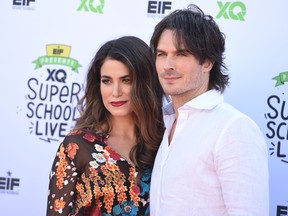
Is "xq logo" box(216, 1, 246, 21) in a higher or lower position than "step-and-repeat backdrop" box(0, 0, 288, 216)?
higher

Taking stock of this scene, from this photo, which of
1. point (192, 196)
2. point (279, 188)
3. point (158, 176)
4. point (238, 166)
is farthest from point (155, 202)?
point (279, 188)

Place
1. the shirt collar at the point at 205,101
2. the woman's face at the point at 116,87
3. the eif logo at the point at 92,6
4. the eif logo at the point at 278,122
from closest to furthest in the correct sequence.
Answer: the shirt collar at the point at 205,101 < the woman's face at the point at 116,87 < the eif logo at the point at 278,122 < the eif logo at the point at 92,6

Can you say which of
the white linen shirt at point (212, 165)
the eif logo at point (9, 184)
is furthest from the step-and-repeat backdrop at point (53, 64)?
the white linen shirt at point (212, 165)

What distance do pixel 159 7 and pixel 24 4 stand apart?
2.23 ft

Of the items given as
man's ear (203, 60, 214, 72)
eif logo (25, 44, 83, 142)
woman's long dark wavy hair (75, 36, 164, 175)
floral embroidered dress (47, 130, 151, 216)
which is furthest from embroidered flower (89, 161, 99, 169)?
eif logo (25, 44, 83, 142)

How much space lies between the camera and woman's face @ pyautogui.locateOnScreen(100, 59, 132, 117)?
75.0 inches

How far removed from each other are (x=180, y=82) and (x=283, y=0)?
3.41ft

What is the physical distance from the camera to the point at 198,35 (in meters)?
1.62

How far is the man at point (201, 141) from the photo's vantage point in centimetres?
143

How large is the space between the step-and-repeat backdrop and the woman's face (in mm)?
598

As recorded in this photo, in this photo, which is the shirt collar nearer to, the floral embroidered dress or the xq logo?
the floral embroidered dress

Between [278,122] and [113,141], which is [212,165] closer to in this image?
[113,141]

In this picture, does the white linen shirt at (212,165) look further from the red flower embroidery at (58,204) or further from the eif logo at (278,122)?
the eif logo at (278,122)

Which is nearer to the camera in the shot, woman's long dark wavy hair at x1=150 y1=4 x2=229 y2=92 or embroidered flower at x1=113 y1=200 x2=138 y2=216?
woman's long dark wavy hair at x1=150 y1=4 x2=229 y2=92
